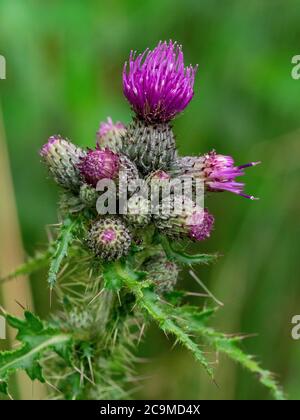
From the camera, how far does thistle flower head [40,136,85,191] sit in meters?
3.31

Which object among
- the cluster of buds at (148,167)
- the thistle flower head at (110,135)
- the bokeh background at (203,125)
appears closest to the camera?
the cluster of buds at (148,167)

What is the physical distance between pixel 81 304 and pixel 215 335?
851 mm

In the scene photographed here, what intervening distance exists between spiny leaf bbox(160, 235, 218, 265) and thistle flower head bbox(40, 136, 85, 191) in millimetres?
541

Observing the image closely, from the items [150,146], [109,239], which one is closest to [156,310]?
[109,239]

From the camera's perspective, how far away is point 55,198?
5254 mm

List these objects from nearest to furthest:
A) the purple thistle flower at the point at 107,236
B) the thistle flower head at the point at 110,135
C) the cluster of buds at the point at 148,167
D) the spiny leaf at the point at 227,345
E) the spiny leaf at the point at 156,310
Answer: the spiny leaf at the point at 156,310
the purple thistle flower at the point at 107,236
the cluster of buds at the point at 148,167
the spiny leaf at the point at 227,345
the thistle flower head at the point at 110,135

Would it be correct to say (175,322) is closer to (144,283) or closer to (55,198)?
(144,283)

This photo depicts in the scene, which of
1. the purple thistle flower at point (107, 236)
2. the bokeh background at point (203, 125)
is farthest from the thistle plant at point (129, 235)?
the bokeh background at point (203, 125)

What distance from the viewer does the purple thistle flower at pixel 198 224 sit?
3.08m

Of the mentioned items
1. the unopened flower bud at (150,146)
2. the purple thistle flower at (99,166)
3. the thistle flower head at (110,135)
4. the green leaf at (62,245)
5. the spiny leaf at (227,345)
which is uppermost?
the thistle flower head at (110,135)

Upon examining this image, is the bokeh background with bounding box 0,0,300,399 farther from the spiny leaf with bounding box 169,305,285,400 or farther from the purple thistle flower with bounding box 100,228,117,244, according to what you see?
the purple thistle flower with bounding box 100,228,117,244

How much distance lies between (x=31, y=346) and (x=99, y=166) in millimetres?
936

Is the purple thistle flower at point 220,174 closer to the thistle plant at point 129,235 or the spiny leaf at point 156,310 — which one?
the thistle plant at point 129,235
